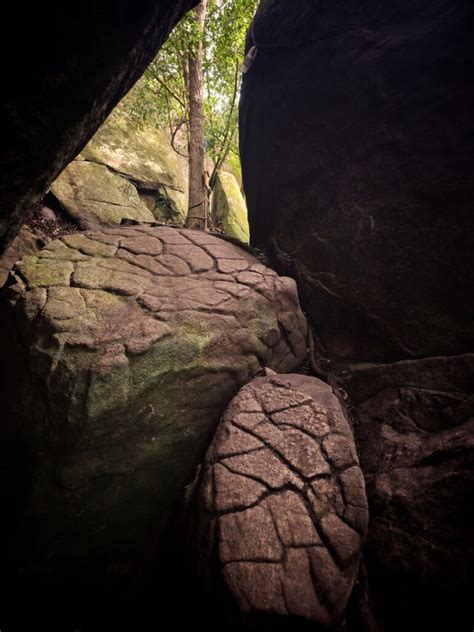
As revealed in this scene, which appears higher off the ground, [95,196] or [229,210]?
[229,210]

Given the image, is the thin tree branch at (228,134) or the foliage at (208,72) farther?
the thin tree branch at (228,134)

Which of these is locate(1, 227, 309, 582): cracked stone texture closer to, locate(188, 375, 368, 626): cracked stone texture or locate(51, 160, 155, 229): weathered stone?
locate(188, 375, 368, 626): cracked stone texture

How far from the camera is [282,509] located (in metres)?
1.49

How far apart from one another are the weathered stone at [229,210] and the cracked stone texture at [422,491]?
23.3 ft

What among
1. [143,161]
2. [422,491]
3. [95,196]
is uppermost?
[143,161]

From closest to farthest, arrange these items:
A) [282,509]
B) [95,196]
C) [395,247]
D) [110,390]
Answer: [282,509] → [110,390] → [395,247] → [95,196]

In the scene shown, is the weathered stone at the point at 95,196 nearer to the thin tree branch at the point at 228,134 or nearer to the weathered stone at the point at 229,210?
the thin tree branch at the point at 228,134

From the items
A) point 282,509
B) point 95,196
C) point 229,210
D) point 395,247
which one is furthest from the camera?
point 229,210

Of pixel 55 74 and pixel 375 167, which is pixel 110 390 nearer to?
pixel 55 74

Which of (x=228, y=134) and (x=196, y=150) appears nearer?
(x=196, y=150)

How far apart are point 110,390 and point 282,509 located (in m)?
1.16

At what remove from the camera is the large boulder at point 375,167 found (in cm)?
202

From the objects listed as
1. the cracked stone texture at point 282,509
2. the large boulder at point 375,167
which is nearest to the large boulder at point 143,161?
the large boulder at point 375,167

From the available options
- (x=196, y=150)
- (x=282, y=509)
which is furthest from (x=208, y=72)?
(x=282, y=509)
